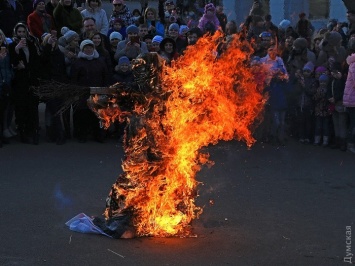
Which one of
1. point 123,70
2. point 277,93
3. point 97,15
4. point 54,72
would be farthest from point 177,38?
point 54,72

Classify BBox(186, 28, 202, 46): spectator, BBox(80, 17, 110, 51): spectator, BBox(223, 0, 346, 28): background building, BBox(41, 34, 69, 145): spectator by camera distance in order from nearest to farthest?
BBox(41, 34, 69, 145): spectator
BBox(186, 28, 202, 46): spectator
BBox(80, 17, 110, 51): spectator
BBox(223, 0, 346, 28): background building

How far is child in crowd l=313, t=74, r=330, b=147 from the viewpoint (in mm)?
10750

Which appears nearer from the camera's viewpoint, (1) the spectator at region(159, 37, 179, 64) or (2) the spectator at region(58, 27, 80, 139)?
(1) the spectator at region(159, 37, 179, 64)

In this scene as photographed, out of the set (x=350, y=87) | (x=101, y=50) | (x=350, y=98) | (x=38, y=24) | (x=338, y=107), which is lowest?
(x=338, y=107)

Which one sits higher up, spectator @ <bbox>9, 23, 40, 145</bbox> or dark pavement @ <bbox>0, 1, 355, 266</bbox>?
spectator @ <bbox>9, 23, 40, 145</bbox>

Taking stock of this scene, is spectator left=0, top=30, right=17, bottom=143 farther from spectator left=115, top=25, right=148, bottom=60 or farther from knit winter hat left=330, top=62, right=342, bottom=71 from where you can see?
knit winter hat left=330, top=62, right=342, bottom=71

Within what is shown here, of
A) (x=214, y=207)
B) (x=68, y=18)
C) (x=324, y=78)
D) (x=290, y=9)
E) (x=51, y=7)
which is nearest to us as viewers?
(x=214, y=207)

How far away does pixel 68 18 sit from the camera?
12.1m

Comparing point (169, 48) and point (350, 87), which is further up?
point (169, 48)

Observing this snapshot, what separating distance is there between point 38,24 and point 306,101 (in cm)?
509

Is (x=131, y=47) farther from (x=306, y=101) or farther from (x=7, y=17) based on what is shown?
(x=306, y=101)

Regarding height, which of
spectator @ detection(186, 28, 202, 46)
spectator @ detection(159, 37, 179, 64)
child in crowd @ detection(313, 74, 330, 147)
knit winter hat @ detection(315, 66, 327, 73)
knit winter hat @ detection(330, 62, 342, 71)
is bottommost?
child in crowd @ detection(313, 74, 330, 147)

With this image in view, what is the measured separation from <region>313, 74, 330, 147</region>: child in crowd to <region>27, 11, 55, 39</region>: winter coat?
506 centimetres

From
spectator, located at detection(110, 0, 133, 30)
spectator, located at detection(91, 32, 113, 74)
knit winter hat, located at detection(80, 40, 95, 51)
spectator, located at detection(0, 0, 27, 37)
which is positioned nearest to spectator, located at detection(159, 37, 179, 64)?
spectator, located at detection(91, 32, 113, 74)
